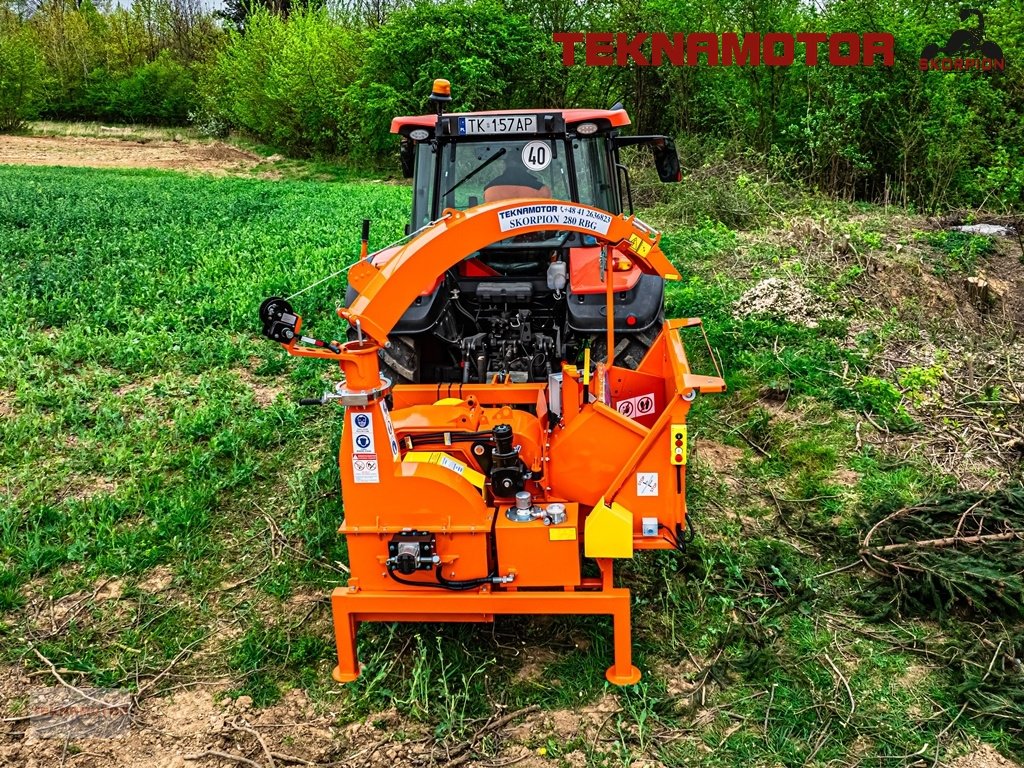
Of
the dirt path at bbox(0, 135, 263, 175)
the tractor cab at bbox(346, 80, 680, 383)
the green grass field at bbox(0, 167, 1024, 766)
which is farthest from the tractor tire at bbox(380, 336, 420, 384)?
the dirt path at bbox(0, 135, 263, 175)

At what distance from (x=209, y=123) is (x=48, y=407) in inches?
1270

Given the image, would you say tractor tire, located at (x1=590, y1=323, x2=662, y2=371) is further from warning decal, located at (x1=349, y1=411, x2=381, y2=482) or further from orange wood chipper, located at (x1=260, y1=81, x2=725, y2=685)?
warning decal, located at (x1=349, y1=411, x2=381, y2=482)

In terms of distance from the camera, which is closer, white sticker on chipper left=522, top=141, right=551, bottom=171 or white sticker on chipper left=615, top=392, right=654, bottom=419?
white sticker on chipper left=615, top=392, right=654, bottom=419

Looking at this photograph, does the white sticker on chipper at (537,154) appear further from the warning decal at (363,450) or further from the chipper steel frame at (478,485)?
the warning decal at (363,450)

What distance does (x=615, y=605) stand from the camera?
3.37 meters

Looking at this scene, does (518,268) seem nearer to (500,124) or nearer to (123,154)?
(500,124)

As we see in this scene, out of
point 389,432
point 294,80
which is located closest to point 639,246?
point 389,432

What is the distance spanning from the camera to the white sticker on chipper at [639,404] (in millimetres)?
4336

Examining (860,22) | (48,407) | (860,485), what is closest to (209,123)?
(860,22)

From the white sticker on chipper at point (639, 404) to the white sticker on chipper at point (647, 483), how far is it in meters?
0.83

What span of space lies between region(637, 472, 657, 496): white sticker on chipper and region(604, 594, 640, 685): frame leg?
0.46 meters

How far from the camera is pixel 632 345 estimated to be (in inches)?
189

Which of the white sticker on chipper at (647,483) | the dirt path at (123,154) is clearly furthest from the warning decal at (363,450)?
the dirt path at (123,154)

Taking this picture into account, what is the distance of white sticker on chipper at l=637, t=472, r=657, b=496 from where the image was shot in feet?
11.6
